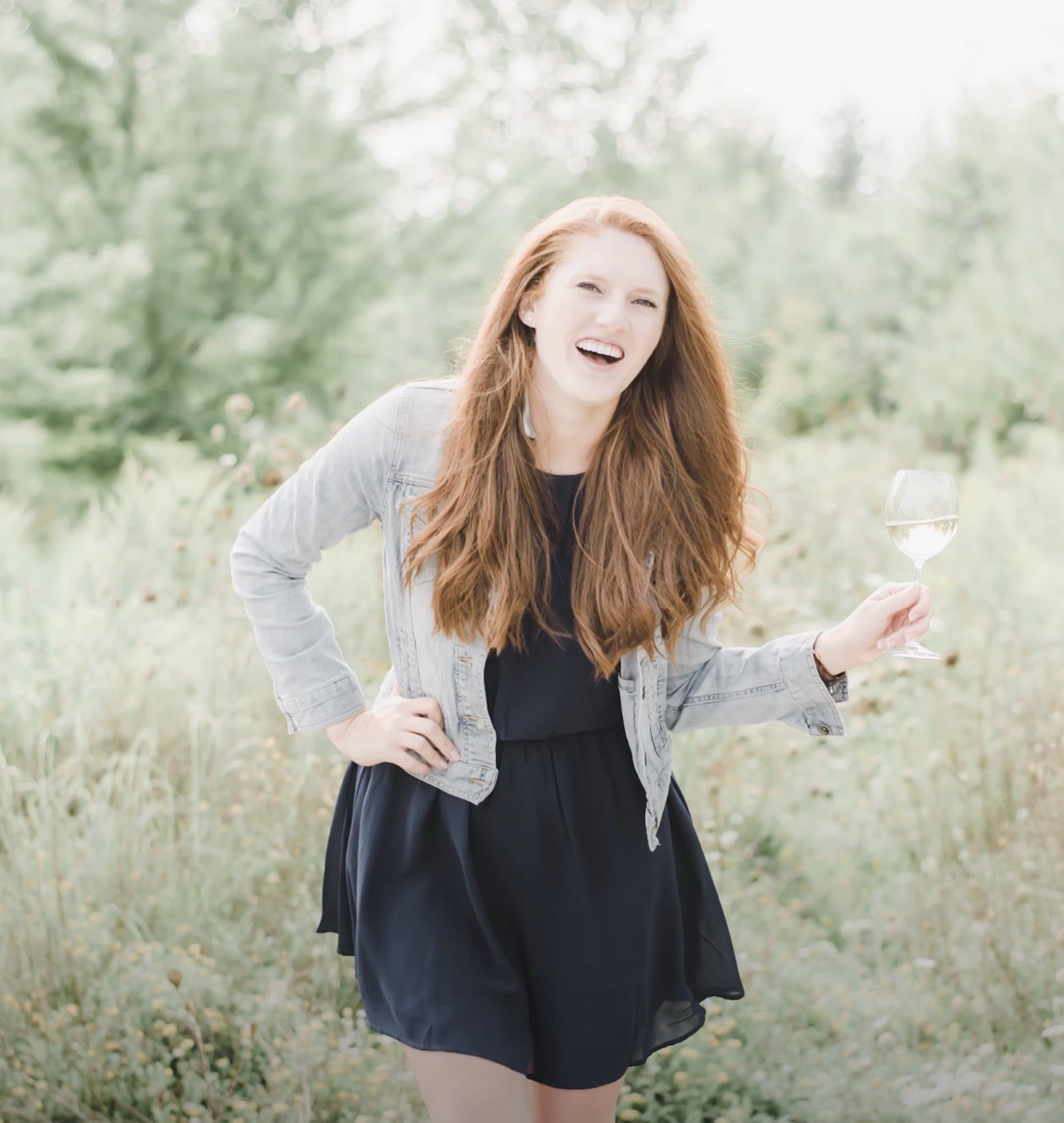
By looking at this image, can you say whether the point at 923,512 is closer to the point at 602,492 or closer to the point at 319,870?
the point at 602,492

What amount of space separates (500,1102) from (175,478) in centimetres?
372

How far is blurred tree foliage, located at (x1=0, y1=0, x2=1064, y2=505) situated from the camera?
6.01 metres

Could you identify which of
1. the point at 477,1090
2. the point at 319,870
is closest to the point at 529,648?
the point at 477,1090

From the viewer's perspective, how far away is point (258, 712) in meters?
3.42

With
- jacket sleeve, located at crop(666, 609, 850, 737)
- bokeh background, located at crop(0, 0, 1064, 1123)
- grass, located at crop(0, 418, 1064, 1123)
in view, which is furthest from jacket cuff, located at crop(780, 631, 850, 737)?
grass, located at crop(0, 418, 1064, 1123)

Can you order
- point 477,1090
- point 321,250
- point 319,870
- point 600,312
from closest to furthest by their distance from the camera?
1. point 477,1090
2. point 600,312
3. point 319,870
4. point 321,250

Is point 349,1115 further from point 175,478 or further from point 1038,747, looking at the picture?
point 175,478

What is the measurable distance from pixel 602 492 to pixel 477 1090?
909 mm

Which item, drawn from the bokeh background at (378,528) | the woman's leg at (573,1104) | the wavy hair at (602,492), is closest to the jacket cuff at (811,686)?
the wavy hair at (602,492)

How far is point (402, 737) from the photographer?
1749mm

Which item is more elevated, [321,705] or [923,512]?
[923,512]

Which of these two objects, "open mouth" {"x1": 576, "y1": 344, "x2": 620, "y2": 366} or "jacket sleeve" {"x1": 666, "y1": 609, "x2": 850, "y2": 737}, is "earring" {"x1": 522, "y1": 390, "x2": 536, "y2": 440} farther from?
"jacket sleeve" {"x1": 666, "y1": 609, "x2": 850, "y2": 737}

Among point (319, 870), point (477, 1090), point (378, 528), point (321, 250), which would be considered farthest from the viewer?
point (321, 250)

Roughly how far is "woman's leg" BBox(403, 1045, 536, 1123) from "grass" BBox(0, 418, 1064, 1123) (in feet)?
2.93
